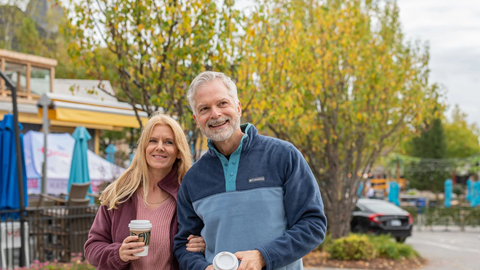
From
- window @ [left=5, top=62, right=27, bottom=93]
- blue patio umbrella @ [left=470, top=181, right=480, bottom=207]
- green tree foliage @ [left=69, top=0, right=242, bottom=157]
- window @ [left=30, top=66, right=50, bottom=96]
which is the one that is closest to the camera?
green tree foliage @ [left=69, top=0, right=242, bottom=157]

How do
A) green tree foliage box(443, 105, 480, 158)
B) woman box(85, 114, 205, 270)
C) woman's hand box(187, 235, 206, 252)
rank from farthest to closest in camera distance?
green tree foliage box(443, 105, 480, 158)
woman box(85, 114, 205, 270)
woman's hand box(187, 235, 206, 252)

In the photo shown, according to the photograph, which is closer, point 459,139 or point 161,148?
point 161,148

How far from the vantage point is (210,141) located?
9.21ft

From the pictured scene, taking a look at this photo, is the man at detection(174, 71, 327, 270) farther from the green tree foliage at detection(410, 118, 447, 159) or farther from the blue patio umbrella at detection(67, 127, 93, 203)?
the green tree foliage at detection(410, 118, 447, 159)

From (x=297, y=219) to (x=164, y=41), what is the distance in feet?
16.4

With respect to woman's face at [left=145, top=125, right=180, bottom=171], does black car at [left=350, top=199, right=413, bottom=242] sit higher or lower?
lower

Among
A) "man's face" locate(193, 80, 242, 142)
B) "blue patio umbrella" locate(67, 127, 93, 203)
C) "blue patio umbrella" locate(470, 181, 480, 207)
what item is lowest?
"blue patio umbrella" locate(470, 181, 480, 207)

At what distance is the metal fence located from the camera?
7.99m

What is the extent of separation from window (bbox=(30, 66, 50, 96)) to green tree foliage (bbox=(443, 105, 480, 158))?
48903mm

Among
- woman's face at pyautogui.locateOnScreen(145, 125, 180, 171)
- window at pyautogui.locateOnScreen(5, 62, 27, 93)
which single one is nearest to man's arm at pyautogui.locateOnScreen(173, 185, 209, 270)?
woman's face at pyautogui.locateOnScreen(145, 125, 180, 171)

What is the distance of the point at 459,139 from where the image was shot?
61.3 m

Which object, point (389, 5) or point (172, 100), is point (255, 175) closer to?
point (172, 100)

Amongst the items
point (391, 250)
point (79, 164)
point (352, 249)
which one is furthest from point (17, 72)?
point (391, 250)

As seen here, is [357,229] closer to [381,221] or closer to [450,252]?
[381,221]
